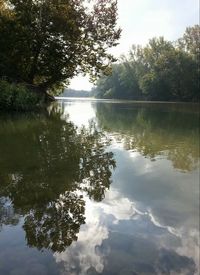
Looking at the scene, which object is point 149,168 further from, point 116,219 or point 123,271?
point 123,271

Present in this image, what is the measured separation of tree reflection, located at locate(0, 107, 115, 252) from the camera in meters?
4.13

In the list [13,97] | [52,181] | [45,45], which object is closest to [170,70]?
[45,45]

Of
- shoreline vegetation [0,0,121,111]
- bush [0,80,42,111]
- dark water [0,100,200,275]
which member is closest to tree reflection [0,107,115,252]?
dark water [0,100,200,275]

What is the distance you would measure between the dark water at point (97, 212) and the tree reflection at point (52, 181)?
1 cm

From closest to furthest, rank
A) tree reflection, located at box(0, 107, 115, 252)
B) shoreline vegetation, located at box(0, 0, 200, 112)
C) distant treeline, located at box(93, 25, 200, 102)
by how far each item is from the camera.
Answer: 1. tree reflection, located at box(0, 107, 115, 252)
2. shoreline vegetation, located at box(0, 0, 200, 112)
3. distant treeline, located at box(93, 25, 200, 102)

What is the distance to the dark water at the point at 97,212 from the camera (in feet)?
11.1

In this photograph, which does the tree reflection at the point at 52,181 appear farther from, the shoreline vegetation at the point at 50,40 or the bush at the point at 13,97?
the shoreline vegetation at the point at 50,40

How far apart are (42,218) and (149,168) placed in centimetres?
357

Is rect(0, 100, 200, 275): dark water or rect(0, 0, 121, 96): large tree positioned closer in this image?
rect(0, 100, 200, 275): dark water

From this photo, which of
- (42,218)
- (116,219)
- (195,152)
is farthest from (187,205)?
(195,152)

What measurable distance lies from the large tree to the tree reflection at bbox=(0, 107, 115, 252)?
19.7m

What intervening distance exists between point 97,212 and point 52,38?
28.3m

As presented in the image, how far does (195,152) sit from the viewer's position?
30.5ft

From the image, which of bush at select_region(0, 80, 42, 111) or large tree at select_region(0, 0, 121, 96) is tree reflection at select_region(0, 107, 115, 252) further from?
large tree at select_region(0, 0, 121, 96)
